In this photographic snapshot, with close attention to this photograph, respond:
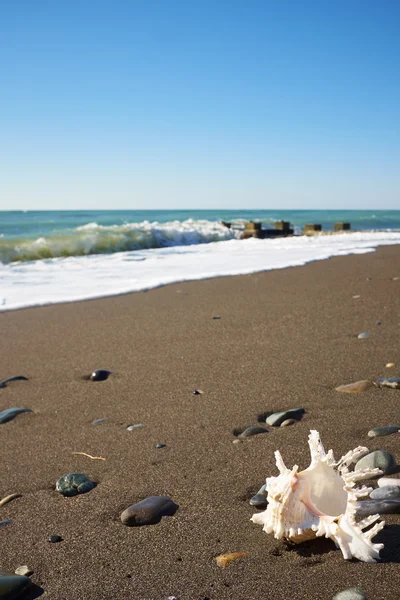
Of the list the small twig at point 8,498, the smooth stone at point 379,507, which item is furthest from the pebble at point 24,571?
the smooth stone at point 379,507

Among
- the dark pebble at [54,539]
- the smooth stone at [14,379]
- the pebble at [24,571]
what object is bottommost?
the dark pebble at [54,539]

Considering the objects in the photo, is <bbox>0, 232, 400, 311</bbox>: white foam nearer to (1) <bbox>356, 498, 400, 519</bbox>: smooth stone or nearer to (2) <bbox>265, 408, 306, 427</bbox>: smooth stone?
(2) <bbox>265, 408, 306, 427</bbox>: smooth stone

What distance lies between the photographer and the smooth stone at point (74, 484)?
2.14 m

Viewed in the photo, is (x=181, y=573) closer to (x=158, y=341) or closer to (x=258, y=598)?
(x=258, y=598)

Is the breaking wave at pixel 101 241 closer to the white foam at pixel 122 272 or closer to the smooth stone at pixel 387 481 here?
the white foam at pixel 122 272

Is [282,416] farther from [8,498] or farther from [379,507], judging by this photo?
[8,498]

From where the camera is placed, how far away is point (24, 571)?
164cm

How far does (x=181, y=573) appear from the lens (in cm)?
159

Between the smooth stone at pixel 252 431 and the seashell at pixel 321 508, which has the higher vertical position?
the seashell at pixel 321 508

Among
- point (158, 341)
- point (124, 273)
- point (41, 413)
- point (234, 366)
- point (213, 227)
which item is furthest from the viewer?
point (213, 227)

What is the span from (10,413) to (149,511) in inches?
52.2

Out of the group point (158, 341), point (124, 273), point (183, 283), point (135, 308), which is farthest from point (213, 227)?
point (158, 341)

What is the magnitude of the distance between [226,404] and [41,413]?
93cm

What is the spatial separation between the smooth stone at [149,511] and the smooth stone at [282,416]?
78 centimetres
